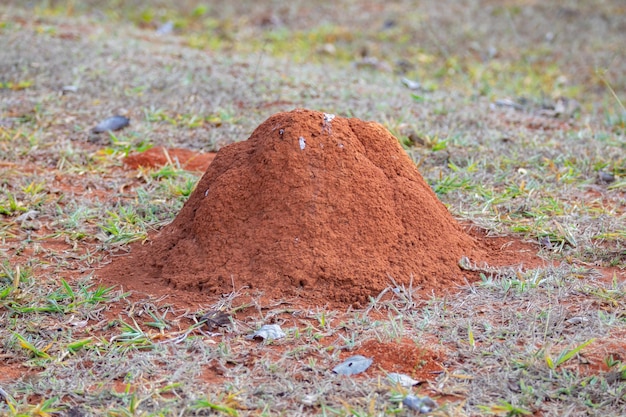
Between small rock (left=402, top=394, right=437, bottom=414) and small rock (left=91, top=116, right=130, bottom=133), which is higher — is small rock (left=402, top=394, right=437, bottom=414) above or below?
below

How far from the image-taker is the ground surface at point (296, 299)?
2064mm

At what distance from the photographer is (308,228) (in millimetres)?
2602

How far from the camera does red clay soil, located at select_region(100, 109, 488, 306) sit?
2557mm

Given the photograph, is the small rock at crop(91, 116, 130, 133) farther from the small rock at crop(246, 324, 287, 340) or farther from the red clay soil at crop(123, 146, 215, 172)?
the small rock at crop(246, 324, 287, 340)

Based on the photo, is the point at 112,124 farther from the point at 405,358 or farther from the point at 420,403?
the point at 420,403

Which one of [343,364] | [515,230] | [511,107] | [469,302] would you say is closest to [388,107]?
[511,107]

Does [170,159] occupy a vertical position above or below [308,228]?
below

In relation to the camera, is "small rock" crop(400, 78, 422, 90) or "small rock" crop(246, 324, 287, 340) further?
"small rock" crop(400, 78, 422, 90)

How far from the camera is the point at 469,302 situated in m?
2.52

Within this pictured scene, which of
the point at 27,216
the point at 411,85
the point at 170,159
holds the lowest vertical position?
the point at 27,216

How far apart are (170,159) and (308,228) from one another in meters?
1.52

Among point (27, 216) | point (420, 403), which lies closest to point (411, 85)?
point (27, 216)

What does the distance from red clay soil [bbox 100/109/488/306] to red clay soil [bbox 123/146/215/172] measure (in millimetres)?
1001

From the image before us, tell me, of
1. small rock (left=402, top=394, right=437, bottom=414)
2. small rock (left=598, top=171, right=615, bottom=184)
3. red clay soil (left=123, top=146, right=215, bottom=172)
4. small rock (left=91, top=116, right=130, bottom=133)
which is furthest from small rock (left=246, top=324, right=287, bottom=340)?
small rock (left=91, top=116, right=130, bottom=133)
